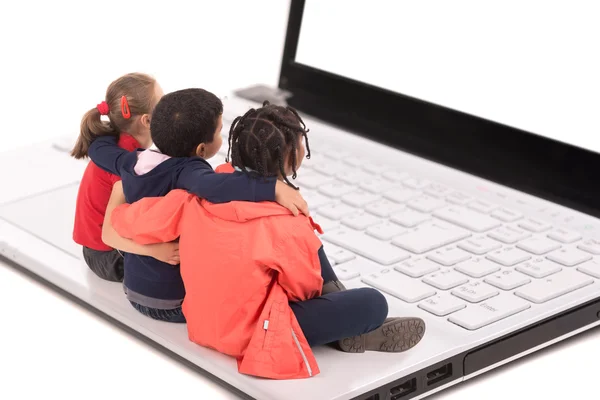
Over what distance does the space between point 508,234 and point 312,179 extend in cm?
38

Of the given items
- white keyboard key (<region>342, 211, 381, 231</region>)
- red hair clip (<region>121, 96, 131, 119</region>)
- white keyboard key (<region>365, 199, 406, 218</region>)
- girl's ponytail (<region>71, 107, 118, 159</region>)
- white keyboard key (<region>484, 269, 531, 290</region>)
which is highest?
red hair clip (<region>121, 96, 131, 119</region>)

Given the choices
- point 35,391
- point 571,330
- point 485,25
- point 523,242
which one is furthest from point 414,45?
point 35,391

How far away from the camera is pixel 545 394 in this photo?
132cm

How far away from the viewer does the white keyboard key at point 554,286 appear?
143 cm

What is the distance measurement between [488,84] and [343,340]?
74 centimetres

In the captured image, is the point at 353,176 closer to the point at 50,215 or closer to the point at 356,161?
the point at 356,161

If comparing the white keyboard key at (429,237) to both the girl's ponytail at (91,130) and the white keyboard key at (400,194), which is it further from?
the girl's ponytail at (91,130)

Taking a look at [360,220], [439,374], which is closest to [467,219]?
[360,220]

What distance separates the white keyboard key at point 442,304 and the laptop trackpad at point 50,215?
514 mm

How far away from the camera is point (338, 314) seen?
49.6 inches

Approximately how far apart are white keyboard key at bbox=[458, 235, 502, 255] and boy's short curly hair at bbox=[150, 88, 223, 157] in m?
0.48

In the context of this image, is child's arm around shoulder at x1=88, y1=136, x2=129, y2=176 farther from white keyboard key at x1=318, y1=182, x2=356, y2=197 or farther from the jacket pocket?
white keyboard key at x1=318, y1=182, x2=356, y2=197

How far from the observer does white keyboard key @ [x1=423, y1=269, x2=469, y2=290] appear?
1464mm

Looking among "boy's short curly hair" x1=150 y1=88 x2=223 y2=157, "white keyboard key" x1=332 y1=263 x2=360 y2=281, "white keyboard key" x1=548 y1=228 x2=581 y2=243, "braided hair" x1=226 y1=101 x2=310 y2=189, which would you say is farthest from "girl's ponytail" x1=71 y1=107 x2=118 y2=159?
"white keyboard key" x1=548 y1=228 x2=581 y2=243
